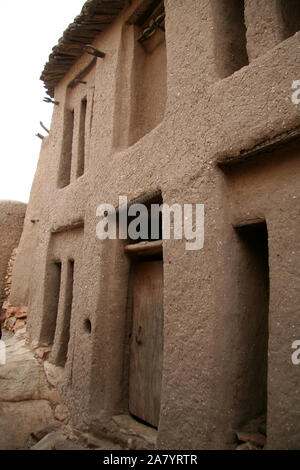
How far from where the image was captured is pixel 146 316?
335cm

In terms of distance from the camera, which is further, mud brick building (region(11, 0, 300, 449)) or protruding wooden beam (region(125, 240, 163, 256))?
protruding wooden beam (region(125, 240, 163, 256))

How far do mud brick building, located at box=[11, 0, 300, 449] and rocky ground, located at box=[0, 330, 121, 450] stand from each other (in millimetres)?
225

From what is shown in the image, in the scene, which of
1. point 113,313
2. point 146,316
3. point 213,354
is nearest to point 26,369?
point 113,313

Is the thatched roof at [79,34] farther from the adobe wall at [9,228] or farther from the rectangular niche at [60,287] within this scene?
the adobe wall at [9,228]

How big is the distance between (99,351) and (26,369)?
174cm

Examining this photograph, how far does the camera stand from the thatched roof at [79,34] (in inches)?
164

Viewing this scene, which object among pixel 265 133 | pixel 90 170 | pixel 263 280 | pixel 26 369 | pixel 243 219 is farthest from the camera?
pixel 26 369

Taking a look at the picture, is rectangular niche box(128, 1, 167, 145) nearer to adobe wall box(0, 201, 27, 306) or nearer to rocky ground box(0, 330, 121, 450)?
rocky ground box(0, 330, 121, 450)

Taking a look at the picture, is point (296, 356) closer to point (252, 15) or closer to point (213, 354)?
point (213, 354)

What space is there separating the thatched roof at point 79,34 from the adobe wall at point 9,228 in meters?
2.83

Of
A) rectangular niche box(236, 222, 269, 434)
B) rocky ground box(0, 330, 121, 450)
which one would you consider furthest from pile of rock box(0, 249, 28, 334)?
rectangular niche box(236, 222, 269, 434)

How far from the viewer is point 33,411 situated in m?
4.03

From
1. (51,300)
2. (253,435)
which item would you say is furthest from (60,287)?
(253,435)

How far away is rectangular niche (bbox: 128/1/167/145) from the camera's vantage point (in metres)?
3.89
